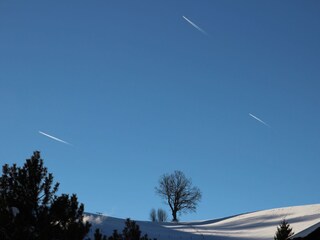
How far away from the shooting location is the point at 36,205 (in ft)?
58.9

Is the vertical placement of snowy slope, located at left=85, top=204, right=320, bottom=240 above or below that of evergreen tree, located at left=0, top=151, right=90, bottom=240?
above

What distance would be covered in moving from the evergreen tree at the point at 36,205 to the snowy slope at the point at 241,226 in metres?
21.9

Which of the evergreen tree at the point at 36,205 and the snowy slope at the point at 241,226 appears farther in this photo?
the snowy slope at the point at 241,226

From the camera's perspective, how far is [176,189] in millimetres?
77750

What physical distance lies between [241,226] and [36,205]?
40.6m

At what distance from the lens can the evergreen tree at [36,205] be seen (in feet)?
57.1

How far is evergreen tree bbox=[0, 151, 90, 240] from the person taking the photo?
17406 millimetres

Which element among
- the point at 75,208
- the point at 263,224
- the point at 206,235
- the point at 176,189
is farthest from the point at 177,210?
the point at 75,208

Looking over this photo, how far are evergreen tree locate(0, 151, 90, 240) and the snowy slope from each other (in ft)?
71.8

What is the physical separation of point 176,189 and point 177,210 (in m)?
3.61

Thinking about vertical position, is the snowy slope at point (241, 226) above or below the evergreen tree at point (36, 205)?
above

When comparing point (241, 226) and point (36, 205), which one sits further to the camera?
point (241, 226)

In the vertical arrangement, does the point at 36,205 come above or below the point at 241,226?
→ below

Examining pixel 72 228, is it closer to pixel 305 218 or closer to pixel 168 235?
pixel 168 235
